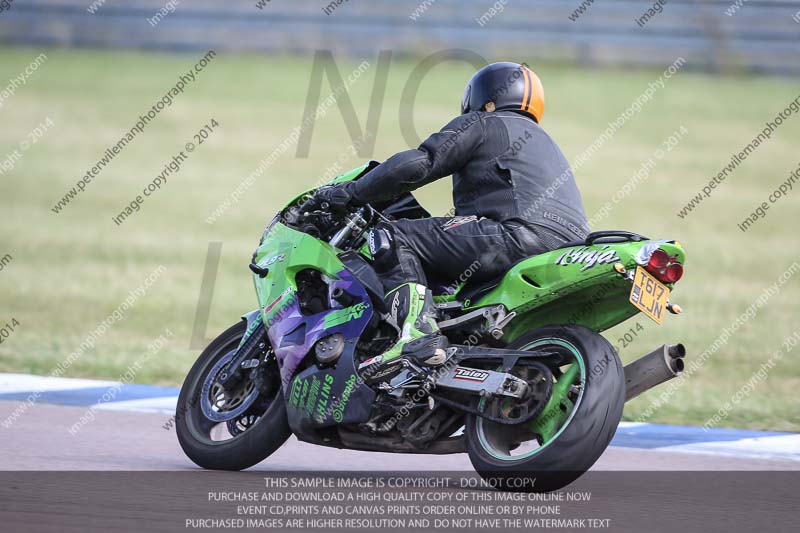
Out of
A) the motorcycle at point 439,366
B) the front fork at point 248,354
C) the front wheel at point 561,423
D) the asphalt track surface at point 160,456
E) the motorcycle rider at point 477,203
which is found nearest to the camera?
the front wheel at point 561,423

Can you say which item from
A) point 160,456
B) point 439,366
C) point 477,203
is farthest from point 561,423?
point 160,456

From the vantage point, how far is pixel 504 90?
6.65 metres

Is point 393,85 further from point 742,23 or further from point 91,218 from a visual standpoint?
point 91,218

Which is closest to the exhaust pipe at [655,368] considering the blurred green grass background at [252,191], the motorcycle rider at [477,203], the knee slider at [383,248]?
the motorcycle rider at [477,203]

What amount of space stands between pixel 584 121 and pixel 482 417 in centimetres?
1963

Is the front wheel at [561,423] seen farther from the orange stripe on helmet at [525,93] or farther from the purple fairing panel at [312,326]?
the orange stripe on helmet at [525,93]

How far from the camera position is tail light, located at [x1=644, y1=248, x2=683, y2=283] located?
224 inches

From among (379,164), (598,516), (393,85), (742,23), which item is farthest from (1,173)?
(598,516)

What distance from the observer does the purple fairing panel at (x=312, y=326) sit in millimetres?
6512

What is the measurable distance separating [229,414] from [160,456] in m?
0.59

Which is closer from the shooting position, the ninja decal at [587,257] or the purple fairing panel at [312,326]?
the ninja decal at [587,257]

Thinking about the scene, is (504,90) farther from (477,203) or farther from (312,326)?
(312,326)

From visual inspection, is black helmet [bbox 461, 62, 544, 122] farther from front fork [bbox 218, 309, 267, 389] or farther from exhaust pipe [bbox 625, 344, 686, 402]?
front fork [bbox 218, 309, 267, 389]

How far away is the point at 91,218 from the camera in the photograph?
19484 millimetres
